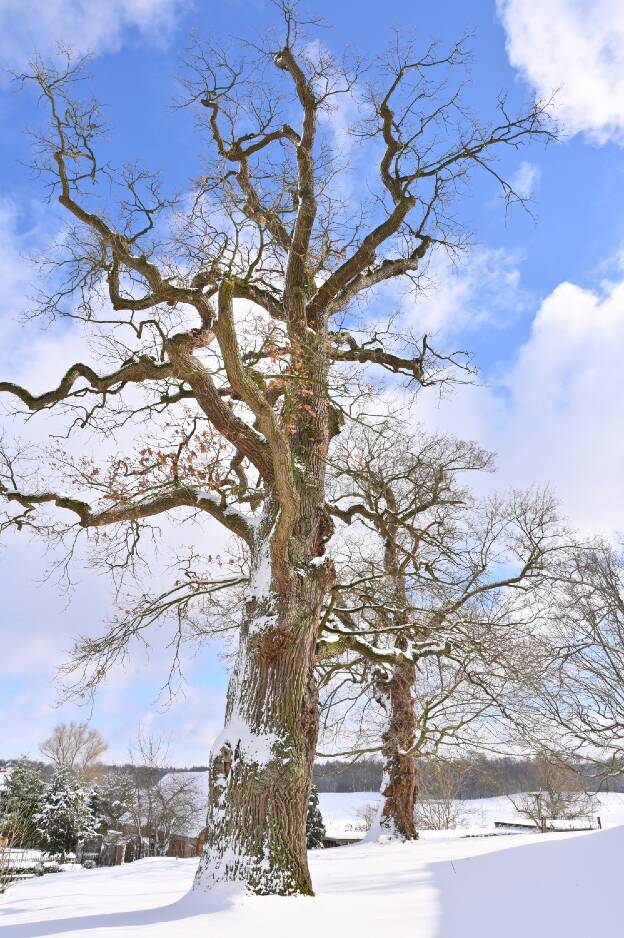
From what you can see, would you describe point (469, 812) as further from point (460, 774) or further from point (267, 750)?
point (267, 750)

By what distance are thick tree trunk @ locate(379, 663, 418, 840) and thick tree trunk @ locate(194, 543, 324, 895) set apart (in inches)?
311

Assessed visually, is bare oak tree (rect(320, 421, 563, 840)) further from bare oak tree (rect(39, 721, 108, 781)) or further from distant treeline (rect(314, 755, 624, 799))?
bare oak tree (rect(39, 721, 108, 781))

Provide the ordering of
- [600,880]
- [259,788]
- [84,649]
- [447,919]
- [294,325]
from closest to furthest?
[447,919] → [600,880] → [259,788] → [294,325] → [84,649]

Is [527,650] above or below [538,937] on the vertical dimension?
above

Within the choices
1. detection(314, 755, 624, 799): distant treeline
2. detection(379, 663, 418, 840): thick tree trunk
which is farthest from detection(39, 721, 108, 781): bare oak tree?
detection(379, 663, 418, 840): thick tree trunk

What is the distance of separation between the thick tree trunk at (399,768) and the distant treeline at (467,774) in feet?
2.85

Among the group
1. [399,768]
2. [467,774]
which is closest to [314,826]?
[467,774]

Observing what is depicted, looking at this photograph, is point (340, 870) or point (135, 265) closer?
point (135, 265)

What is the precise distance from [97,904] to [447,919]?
11.5ft

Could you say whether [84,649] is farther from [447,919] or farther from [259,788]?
[447,919]

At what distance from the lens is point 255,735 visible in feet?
16.6

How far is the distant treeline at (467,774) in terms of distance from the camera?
559 inches

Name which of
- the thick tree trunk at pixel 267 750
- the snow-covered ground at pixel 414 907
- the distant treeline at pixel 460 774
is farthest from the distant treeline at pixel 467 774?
the thick tree trunk at pixel 267 750

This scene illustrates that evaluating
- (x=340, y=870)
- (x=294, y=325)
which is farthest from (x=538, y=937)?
(x=294, y=325)
